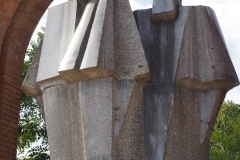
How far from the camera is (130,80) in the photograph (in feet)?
12.2

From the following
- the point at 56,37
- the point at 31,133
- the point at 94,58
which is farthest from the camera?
the point at 31,133

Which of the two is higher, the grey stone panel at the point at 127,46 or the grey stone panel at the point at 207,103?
the grey stone panel at the point at 127,46

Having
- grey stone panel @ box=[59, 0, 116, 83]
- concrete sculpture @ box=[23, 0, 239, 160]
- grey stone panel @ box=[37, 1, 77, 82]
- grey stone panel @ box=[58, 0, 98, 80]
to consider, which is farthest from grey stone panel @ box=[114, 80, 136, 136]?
grey stone panel @ box=[37, 1, 77, 82]

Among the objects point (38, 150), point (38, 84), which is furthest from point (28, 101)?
point (38, 84)

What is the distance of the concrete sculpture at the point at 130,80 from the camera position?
3.65 meters

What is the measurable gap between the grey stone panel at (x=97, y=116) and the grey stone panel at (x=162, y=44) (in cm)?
40

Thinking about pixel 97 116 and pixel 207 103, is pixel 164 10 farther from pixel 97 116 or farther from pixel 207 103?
pixel 97 116

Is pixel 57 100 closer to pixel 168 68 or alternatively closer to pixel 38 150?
pixel 168 68

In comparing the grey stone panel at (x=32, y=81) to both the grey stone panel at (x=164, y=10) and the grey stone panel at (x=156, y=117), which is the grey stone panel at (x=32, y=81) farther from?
the grey stone panel at (x=164, y=10)

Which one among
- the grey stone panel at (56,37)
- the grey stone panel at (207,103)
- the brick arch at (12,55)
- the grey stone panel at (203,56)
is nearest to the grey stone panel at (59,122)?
the grey stone panel at (56,37)

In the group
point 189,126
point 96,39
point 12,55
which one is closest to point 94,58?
point 96,39

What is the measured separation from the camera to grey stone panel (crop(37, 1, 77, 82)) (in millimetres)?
3959

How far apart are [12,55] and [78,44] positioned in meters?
2.61

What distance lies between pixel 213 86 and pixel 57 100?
1.12 meters
